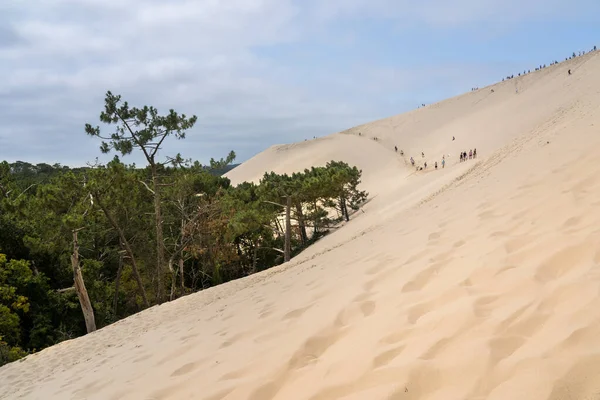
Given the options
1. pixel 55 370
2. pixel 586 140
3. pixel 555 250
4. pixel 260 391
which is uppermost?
pixel 586 140

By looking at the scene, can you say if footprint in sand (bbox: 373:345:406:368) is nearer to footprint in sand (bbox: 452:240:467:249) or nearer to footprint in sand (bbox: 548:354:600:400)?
footprint in sand (bbox: 548:354:600:400)

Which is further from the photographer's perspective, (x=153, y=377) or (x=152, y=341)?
(x=152, y=341)

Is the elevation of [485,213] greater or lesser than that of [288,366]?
greater

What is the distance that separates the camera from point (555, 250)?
316cm

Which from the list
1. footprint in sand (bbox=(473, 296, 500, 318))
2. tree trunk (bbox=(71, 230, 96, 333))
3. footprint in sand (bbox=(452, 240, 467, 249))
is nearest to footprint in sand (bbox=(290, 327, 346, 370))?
footprint in sand (bbox=(473, 296, 500, 318))

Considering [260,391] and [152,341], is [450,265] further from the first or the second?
[152,341]

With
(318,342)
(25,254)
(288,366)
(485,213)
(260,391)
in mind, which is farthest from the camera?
(25,254)

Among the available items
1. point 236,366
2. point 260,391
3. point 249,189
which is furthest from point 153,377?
point 249,189

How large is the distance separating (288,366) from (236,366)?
581mm

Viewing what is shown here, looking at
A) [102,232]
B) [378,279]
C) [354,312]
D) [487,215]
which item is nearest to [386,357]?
[354,312]

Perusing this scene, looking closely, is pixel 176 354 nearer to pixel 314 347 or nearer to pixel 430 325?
pixel 314 347

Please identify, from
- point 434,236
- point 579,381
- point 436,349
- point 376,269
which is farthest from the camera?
point 434,236

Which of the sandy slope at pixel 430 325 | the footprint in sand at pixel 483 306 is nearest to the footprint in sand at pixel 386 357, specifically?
the sandy slope at pixel 430 325

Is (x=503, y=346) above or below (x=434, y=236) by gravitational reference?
below
